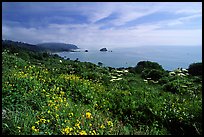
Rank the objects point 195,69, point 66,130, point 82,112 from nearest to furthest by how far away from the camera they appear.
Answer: point 66,130 → point 82,112 → point 195,69

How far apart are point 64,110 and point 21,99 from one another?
3.00 feet

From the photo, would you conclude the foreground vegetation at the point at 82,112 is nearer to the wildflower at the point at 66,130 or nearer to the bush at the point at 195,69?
the wildflower at the point at 66,130

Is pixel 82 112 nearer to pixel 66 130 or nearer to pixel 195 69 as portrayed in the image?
pixel 66 130

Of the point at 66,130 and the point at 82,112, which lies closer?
the point at 66,130

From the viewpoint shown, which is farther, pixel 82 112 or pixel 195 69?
pixel 195 69

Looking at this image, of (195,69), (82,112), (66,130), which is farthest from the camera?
(195,69)

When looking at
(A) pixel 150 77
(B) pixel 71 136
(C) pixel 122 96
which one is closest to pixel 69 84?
(C) pixel 122 96

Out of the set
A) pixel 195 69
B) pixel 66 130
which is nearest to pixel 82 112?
pixel 66 130

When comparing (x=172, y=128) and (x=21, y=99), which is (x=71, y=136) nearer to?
(x=21, y=99)

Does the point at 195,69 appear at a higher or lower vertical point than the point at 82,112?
lower

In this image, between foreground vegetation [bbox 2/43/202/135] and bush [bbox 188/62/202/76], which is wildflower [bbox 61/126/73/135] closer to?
foreground vegetation [bbox 2/43/202/135]

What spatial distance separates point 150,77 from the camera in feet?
69.5

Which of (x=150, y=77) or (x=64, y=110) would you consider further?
(x=150, y=77)

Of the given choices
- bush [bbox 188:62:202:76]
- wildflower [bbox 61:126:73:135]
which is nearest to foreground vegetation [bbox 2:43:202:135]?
wildflower [bbox 61:126:73:135]
